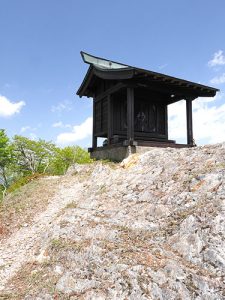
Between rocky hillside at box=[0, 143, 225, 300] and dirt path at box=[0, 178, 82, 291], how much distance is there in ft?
0.12

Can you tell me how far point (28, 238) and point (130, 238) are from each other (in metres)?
3.88

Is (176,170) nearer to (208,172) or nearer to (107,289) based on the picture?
(208,172)

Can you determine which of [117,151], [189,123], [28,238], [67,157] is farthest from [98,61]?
[67,157]

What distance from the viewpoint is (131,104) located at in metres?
14.3

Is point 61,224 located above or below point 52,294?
above

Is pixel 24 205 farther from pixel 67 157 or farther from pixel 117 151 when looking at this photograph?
pixel 67 157

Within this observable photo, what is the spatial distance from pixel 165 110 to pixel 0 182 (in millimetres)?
34628

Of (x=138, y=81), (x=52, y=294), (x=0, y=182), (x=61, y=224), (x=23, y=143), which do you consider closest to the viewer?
(x=52, y=294)

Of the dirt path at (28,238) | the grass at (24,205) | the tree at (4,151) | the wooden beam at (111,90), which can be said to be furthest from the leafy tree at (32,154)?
the dirt path at (28,238)

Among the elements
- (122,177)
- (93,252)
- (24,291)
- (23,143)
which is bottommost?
(24,291)

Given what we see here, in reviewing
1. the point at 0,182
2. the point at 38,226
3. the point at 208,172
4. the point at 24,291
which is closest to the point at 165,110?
the point at 208,172

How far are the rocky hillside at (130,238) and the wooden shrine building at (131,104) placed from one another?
3924mm

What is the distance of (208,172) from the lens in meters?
8.90

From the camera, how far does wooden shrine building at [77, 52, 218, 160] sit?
1444cm
